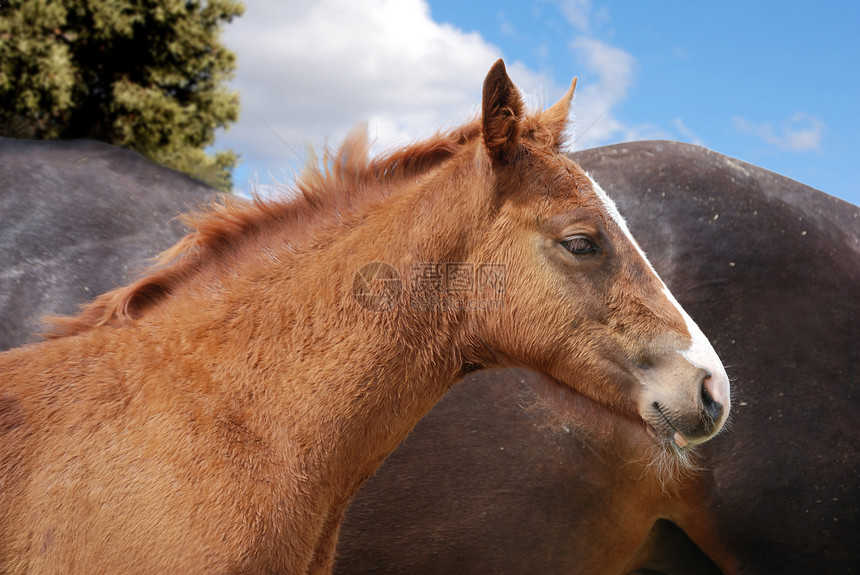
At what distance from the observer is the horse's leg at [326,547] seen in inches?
109

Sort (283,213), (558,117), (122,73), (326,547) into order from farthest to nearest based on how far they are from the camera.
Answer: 1. (122,73)
2. (558,117)
3. (283,213)
4. (326,547)

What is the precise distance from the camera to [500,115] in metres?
2.82

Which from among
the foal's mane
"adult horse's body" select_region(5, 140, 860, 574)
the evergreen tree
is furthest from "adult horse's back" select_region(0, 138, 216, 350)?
the evergreen tree

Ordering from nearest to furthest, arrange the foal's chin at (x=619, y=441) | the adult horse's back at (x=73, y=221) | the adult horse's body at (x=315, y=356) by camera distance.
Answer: the adult horse's body at (x=315, y=356) → the foal's chin at (x=619, y=441) → the adult horse's back at (x=73, y=221)

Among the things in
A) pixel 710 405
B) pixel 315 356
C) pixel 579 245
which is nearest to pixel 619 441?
pixel 710 405

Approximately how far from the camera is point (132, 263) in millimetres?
4258

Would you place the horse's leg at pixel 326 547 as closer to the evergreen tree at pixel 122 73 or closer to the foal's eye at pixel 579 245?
the foal's eye at pixel 579 245

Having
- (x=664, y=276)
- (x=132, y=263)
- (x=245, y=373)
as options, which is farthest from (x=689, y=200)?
(x=132, y=263)

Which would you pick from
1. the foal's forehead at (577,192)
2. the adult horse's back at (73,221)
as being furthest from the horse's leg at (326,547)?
the adult horse's back at (73,221)

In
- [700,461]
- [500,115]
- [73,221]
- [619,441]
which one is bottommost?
[73,221]

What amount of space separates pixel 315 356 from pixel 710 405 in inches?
60.5

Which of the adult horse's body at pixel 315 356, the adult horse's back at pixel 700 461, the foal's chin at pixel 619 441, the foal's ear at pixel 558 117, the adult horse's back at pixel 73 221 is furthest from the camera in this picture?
the adult horse's back at pixel 73 221

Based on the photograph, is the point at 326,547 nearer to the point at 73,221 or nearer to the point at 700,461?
the point at 700,461

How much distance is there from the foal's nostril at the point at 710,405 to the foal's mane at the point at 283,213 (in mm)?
1439
